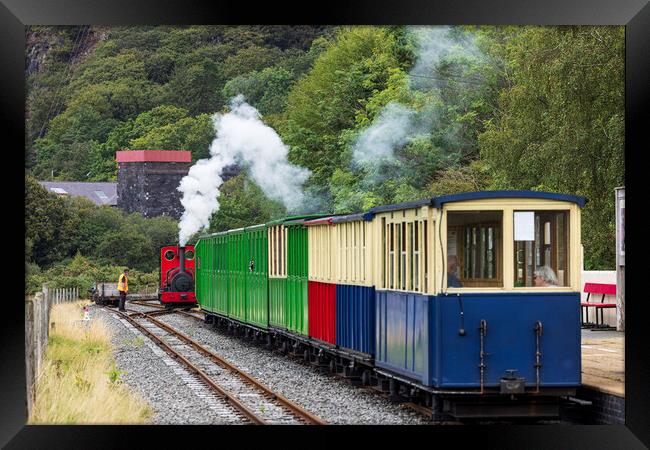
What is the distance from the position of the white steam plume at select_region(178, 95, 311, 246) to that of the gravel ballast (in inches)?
736

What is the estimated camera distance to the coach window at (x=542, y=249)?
1402 centimetres

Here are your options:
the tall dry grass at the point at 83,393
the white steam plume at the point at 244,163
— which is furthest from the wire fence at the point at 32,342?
the white steam plume at the point at 244,163

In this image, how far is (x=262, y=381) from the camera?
2073 centimetres

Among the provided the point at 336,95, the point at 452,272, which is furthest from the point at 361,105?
the point at 452,272

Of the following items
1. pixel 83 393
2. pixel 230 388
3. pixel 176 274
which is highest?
pixel 176 274

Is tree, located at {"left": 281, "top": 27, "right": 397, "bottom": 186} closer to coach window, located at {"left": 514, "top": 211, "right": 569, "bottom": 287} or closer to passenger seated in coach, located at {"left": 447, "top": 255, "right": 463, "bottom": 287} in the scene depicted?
coach window, located at {"left": 514, "top": 211, "right": 569, "bottom": 287}

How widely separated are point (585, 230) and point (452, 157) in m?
13.7

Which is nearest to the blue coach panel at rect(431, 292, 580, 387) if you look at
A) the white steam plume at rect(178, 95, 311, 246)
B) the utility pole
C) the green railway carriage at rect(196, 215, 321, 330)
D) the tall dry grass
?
the tall dry grass

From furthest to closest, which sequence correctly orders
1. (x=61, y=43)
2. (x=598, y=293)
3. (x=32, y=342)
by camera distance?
1. (x=61, y=43)
2. (x=598, y=293)
3. (x=32, y=342)

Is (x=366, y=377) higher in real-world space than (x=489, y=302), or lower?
lower

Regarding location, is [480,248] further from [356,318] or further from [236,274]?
[236,274]

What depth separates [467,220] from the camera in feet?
46.1

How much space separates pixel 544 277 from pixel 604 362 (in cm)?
451
